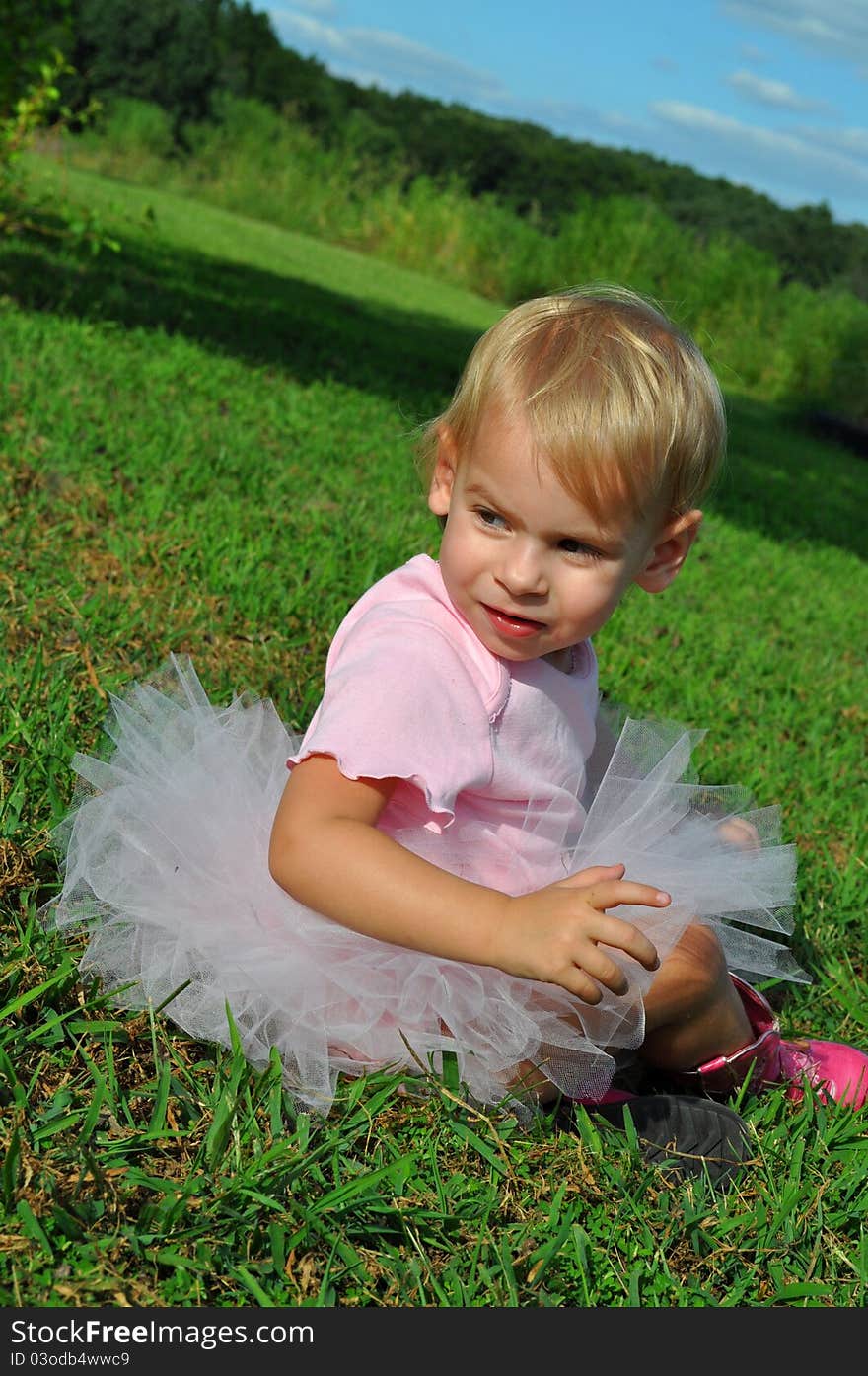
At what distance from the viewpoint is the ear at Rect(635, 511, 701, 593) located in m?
2.04

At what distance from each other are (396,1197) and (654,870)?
2.13 feet

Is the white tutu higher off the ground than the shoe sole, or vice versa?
the white tutu

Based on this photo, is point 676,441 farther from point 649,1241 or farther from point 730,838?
point 649,1241

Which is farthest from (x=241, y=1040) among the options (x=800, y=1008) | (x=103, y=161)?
(x=103, y=161)

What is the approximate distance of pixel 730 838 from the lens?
7.36 ft

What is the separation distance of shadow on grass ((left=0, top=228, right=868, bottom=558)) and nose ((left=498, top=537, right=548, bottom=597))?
4309 mm

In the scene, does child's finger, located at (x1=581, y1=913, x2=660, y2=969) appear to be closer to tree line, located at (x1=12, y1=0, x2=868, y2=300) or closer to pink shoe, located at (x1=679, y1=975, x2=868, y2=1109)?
pink shoe, located at (x1=679, y1=975, x2=868, y2=1109)

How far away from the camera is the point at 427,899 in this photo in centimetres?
167

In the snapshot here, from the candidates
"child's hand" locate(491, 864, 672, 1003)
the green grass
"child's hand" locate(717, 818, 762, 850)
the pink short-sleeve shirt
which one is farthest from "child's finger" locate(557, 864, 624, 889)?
"child's hand" locate(717, 818, 762, 850)

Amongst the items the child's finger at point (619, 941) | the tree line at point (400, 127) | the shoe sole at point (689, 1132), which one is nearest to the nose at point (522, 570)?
the child's finger at point (619, 941)

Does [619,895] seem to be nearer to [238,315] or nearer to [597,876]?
[597,876]

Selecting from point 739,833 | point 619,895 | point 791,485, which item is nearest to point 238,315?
point 791,485

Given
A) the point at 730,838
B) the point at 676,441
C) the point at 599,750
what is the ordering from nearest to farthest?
the point at 676,441 < the point at 730,838 < the point at 599,750

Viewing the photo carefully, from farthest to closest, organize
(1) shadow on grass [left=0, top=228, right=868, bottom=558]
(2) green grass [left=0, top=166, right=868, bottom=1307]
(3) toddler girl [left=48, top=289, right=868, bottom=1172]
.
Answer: (1) shadow on grass [left=0, top=228, right=868, bottom=558] → (3) toddler girl [left=48, top=289, right=868, bottom=1172] → (2) green grass [left=0, top=166, right=868, bottom=1307]
